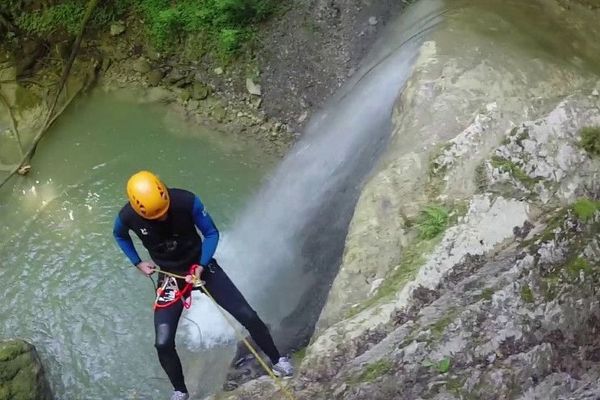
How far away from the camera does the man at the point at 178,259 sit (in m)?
4.53

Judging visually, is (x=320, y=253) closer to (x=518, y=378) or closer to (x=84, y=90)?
(x=518, y=378)

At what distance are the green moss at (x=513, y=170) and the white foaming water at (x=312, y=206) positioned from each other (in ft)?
3.88

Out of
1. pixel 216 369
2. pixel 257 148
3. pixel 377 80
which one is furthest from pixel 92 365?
pixel 377 80

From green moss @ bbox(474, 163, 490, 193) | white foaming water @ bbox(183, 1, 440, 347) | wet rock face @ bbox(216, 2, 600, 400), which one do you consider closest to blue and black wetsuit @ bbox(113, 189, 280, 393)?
white foaming water @ bbox(183, 1, 440, 347)

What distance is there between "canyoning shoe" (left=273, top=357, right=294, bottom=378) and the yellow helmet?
4.44 ft

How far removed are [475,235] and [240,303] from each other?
5.67ft

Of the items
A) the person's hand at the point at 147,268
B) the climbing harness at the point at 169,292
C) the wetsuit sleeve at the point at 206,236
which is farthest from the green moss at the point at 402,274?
the person's hand at the point at 147,268

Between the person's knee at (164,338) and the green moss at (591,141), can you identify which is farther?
the person's knee at (164,338)

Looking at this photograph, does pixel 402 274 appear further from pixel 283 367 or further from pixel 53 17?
pixel 53 17

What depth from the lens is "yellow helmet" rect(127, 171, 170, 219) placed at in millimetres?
4258

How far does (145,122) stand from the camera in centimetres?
→ 897

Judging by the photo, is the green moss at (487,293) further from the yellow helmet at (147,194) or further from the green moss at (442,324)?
the yellow helmet at (147,194)

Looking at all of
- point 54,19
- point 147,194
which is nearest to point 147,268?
point 147,194

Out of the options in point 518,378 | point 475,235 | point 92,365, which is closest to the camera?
point 518,378
